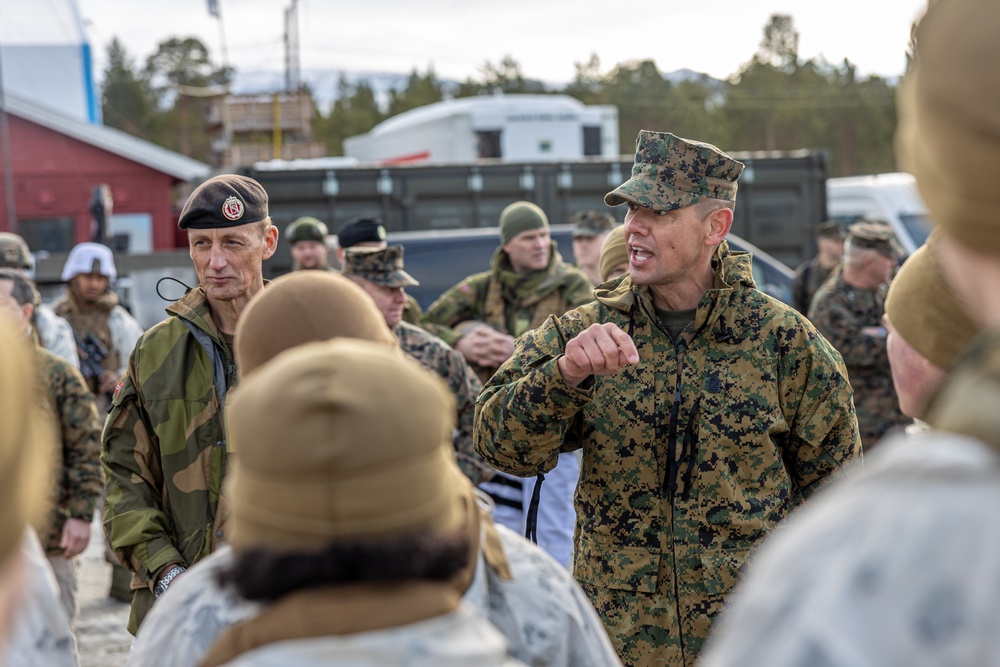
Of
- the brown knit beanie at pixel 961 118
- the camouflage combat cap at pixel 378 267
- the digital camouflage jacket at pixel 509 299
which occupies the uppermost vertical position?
the brown knit beanie at pixel 961 118

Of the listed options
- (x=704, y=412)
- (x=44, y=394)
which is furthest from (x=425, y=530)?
(x=44, y=394)

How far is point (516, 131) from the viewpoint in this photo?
62.4ft

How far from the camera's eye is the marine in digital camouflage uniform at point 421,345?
589 cm

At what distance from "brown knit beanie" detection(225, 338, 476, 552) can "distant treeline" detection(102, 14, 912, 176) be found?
40.0 m

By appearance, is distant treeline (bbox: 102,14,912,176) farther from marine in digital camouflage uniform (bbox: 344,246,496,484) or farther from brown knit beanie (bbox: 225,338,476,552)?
brown knit beanie (bbox: 225,338,476,552)

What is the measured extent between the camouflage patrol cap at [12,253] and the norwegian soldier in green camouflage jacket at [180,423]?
4486 millimetres

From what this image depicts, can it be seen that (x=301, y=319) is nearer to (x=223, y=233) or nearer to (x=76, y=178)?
(x=223, y=233)

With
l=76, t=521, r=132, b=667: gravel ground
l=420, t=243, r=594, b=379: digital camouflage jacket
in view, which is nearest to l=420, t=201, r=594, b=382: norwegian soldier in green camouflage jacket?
l=420, t=243, r=594, b=379: digital camouflage jacket

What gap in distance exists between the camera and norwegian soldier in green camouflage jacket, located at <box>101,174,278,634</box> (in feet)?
12.3

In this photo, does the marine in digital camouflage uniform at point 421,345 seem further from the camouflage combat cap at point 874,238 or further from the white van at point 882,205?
the white van at point 882,205

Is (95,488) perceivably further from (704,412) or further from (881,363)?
(881,363)

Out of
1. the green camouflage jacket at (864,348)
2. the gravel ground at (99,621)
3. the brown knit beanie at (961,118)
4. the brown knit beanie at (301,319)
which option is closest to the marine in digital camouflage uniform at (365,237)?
the gravel ground at (99,621)

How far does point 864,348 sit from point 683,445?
201 inches

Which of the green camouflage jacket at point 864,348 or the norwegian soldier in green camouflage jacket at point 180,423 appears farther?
the green camouflage jacket at point 864,348
